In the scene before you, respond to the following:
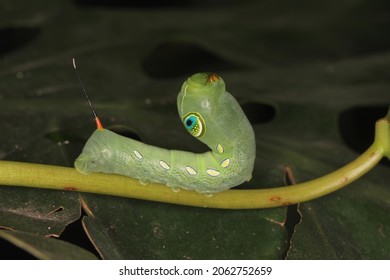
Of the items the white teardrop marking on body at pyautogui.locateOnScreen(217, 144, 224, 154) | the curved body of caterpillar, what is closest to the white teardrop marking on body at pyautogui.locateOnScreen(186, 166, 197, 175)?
the curved body of caterpillar

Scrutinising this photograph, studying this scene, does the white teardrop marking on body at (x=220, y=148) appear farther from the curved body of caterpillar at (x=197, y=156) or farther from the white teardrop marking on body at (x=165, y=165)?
the white teardrop marking on body at (x=165, y=165)

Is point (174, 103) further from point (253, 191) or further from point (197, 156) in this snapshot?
point (253, 191)

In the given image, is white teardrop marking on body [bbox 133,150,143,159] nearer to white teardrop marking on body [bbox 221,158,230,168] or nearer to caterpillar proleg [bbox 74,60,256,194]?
caterpillar proleg [bbox 74,60,256,194]

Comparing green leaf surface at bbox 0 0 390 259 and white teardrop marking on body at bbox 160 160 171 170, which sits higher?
white teardrop marking on body at bbox 160 160 171 170

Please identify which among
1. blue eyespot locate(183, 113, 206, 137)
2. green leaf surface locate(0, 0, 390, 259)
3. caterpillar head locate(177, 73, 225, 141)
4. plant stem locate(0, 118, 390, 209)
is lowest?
green leaf surface locate(0, 0, 390, 259)

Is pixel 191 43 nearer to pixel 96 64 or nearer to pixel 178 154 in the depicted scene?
pixel 96 64

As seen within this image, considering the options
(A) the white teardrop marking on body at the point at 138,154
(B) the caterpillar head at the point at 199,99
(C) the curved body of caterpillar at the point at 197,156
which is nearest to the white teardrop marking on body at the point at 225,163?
(C) the curved body of caterpillar at the point at 197,156

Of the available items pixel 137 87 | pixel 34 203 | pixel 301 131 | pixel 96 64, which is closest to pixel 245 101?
pixel 301 131

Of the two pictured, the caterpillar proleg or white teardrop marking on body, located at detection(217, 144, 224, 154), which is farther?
white teardrop marking on body, located at detection(217, 144, 224, 154)
